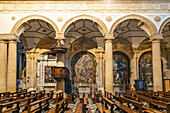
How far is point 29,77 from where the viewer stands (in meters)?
16.6

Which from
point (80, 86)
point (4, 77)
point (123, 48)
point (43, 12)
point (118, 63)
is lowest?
point (80, 86)

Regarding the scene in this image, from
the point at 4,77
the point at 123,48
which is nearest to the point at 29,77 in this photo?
the point at 4,77

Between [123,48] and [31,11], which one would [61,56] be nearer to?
[31,11]

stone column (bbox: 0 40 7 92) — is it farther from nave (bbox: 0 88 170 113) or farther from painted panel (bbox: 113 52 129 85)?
painted panel (bbox: 113 52 129 85)

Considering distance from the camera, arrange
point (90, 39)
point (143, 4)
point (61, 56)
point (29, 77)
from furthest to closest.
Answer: point (90, 39), point (29, 77), point (143, 4), point (61, 56)

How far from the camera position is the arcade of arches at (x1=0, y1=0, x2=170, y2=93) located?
12.2 meters

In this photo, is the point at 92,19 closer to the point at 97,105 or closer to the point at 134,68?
the point at 97,105

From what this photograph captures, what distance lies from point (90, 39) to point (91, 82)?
13.9 feet

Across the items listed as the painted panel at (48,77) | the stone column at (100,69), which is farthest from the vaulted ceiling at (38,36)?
the stone column at (100,69)

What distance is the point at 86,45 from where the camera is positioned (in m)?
17.8

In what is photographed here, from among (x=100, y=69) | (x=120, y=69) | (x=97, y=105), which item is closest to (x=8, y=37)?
(x=97, y=105)

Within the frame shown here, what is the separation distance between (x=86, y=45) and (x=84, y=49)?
1.53ft

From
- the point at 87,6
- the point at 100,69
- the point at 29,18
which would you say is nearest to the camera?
the point at 29,18

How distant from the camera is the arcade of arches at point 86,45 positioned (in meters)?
12.2
